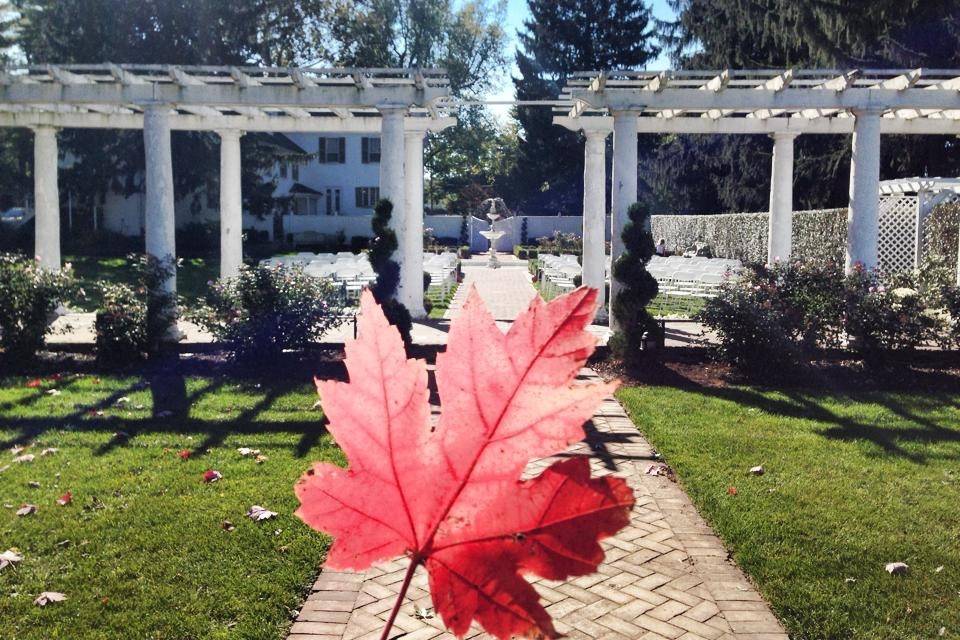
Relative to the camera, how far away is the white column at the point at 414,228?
1664 centimetres

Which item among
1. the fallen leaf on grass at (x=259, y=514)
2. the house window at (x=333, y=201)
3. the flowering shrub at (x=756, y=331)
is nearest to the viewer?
the fallen leaf on grass at (x=259, y=514)

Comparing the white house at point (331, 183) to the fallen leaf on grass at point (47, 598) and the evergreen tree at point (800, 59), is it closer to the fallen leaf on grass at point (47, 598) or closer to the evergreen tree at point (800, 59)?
the evergreen tree at point (800, 59)

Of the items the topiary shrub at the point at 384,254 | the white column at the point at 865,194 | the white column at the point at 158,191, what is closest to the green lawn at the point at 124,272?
the white column at the point at 158,191

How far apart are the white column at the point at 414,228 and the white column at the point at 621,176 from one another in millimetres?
4500

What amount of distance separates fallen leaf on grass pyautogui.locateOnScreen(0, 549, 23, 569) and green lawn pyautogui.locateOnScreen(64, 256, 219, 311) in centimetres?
1669

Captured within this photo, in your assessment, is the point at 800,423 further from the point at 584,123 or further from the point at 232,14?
the point at 232,14

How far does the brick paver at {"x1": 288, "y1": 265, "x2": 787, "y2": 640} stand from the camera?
4512mm

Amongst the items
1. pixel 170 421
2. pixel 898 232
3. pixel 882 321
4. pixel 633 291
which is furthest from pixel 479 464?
pixel 898 232

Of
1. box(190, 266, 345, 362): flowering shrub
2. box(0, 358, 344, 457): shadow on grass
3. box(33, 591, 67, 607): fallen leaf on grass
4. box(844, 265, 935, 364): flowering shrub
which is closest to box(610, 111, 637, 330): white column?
box(844, 265, 935, 364): flowering shrub

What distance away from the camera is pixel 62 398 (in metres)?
10.0

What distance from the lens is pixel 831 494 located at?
6.58 metres

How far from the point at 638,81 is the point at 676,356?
4262 mm

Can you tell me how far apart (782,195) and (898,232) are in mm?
3939

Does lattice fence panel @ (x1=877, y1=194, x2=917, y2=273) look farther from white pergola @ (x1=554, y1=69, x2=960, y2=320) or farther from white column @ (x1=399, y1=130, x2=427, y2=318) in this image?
white column @ (x1=399, y1=130, x2=427, y2=318)
